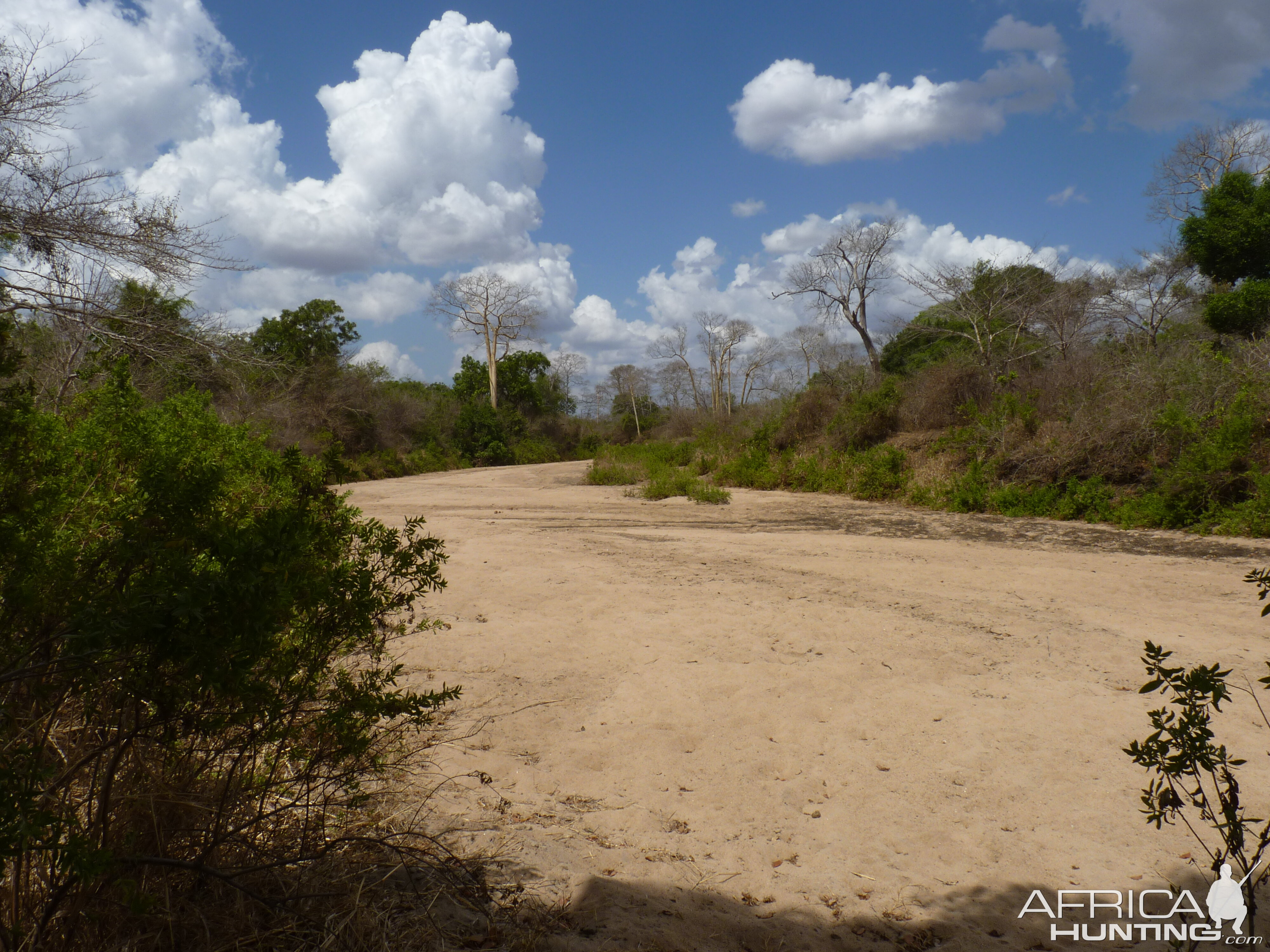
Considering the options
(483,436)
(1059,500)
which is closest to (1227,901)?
(1059,500)

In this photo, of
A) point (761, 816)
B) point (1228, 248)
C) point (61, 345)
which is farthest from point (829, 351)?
point (761, 816)

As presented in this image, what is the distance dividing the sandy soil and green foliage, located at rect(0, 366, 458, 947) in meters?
1.05

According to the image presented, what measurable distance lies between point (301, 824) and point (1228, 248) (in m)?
27.3

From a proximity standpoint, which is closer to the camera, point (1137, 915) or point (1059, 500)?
point (1137, 915)

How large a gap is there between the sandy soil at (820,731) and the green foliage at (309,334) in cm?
2225

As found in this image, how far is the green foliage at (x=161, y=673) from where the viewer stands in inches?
64.3

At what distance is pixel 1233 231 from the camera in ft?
68.6

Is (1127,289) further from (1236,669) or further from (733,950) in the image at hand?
(733,950)

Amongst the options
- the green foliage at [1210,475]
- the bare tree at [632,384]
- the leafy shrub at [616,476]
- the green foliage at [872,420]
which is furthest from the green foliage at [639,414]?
the green foliage at [1210,475]

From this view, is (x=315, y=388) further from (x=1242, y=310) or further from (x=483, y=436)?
(x=1242, y=310)

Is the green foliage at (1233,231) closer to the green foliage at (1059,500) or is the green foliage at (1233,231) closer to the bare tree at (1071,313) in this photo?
the bare tree at (1071,313)

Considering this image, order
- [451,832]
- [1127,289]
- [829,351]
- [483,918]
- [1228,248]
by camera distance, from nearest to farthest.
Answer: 1. [483,918]
2. [451,832]
3. [1228,248]
4. [1127,289]
5. [829,351]

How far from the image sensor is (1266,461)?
10258 millimetres

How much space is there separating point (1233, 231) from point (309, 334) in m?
31.1
